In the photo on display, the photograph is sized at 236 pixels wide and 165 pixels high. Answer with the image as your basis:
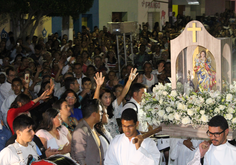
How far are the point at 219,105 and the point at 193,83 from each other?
709 mm

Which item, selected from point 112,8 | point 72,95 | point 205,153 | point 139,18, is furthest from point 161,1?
point 205,153

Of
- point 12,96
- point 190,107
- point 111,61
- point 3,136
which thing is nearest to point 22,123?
point 3,136

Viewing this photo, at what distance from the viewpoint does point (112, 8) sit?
894 inches

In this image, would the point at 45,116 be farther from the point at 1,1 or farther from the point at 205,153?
the point at 1,1

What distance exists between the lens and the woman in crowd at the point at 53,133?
4.79 m

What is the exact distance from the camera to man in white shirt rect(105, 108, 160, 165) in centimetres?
404

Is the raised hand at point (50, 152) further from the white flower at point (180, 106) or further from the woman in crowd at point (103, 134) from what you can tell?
the white flower at point (180, 106)

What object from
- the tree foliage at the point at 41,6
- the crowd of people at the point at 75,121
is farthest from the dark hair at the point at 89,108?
the tree foliage at the point at 41,6

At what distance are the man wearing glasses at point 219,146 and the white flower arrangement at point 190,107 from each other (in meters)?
0.61

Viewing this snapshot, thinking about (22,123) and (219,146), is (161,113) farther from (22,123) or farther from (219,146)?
(22,123)

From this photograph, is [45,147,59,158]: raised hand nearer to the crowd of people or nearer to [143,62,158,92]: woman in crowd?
the crowd of people

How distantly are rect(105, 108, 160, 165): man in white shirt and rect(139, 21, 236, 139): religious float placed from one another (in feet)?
3.06

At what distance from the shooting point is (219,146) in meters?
4.08

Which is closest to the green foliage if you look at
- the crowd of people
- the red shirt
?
the crowd of people
